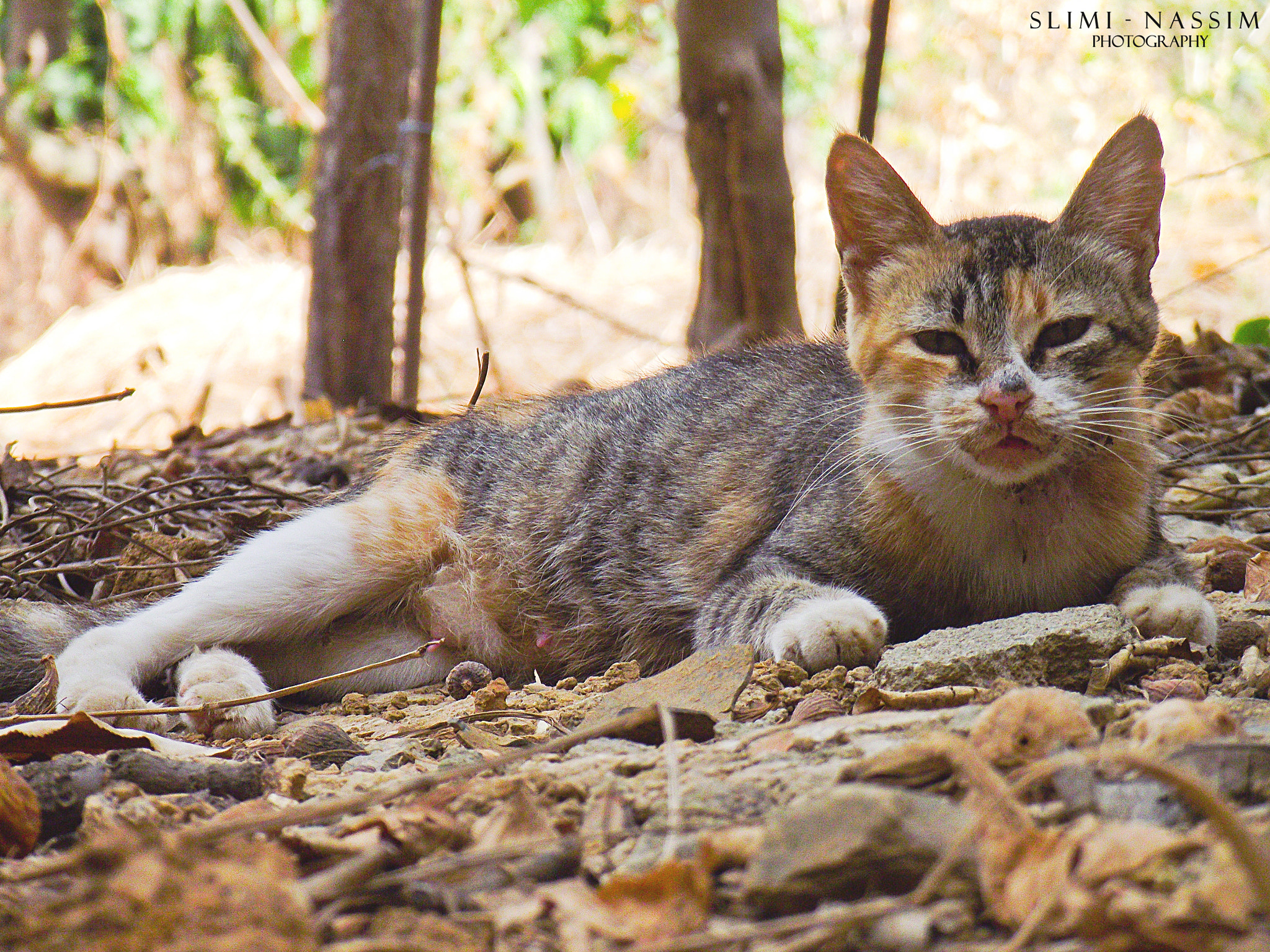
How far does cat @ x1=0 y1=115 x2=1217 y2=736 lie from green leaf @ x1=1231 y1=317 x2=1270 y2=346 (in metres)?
2.29

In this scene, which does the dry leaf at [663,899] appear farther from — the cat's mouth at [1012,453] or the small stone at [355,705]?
the small stone at [355,705]

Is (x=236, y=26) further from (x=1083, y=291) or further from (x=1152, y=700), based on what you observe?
(x=1152, y=700)

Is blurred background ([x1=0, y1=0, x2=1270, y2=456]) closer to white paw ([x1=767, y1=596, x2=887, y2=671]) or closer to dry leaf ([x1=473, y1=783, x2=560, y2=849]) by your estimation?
white paw ([x1=767, y1=596, x2=887, y2=671])

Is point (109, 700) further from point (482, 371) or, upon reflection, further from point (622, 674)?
point (482, 371)

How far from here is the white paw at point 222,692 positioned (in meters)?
2.65

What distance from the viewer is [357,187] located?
6.05 m

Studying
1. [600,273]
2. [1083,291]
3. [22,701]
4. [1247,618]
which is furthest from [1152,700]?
[600,273]

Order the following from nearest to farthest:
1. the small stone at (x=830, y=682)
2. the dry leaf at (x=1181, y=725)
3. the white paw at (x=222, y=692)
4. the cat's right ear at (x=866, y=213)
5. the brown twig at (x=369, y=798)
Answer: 1. the brown twig at (x=369, y=798)
2. the dry leaf at (x=1181, y=725)
3. the small stone at (x=830, y=682)
4. the white paw at (x=222, y=692)
5. the cat's right ear at (x=866, y=213)

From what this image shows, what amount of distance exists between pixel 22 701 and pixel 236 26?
1204cm

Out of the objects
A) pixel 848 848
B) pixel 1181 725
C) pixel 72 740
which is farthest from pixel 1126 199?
pixel 72 740

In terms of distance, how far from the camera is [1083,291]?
271 centimetres

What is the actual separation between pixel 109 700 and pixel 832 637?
5.73ft

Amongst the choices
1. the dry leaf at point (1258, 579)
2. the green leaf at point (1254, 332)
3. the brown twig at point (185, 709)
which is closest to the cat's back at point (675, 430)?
the brown twig at point (185, 709)

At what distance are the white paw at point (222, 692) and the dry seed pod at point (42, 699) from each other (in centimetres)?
30
